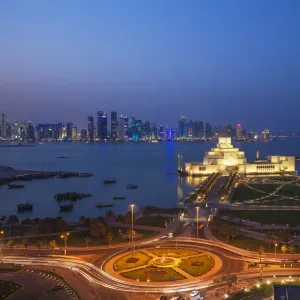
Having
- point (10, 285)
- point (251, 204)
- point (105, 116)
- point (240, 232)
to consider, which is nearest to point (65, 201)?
point (251, 204)

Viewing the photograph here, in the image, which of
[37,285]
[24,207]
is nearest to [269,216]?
[37,285]

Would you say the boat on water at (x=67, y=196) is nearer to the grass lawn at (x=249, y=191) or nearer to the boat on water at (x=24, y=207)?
the boat on water at (x=24, y=207)

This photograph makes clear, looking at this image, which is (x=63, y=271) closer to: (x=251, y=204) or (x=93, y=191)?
(x=251, y=204)

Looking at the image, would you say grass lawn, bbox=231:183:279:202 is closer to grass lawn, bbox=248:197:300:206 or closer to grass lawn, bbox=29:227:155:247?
grass lawn, bbox=248:197:300:206

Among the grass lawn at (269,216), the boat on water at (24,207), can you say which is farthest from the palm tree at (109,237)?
the boat on water at (24,207)

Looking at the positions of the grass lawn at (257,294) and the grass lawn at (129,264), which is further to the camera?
the grass lawn at (129,264)

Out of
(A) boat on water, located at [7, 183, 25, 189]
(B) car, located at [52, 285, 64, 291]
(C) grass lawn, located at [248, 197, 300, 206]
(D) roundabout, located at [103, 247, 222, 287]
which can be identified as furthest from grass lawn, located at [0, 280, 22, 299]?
(A) boat on water, located at [7, 183, 25, 189]
